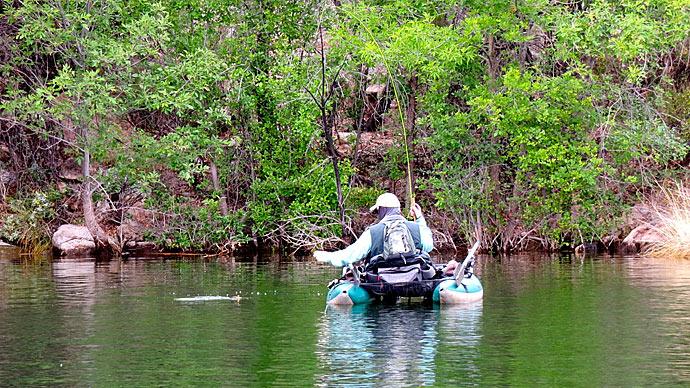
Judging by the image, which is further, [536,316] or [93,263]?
[93,263]

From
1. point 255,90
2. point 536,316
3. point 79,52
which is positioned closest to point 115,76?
point 79,52

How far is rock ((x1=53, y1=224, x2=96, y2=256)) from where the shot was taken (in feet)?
96.9

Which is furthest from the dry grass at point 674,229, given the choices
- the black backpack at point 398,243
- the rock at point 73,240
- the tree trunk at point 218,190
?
the rock at point 73,240

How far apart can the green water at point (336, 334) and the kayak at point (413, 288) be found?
0.79 ft

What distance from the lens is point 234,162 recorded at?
103 ft

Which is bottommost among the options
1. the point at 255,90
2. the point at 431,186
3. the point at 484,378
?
the point at 484,378

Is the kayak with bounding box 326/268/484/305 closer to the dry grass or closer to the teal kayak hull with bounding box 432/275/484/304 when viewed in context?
the teal kayak hull with bounding box 432/275/484/304

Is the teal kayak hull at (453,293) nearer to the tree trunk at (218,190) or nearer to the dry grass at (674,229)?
the dry grass at (674,229)

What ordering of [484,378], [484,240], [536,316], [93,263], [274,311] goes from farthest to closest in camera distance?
[484,240]
[93,263]
[274,311]
[536,316]
[484,378]

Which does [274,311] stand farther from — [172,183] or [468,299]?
[172,183]

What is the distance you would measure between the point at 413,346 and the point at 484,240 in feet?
53.7

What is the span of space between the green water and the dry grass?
125 inches

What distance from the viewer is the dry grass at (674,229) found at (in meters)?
25.3

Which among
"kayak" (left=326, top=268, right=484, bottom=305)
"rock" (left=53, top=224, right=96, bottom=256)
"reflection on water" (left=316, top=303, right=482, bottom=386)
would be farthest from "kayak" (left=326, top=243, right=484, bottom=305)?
"rock" (left=53, top=224, right=96, bottom=256)
